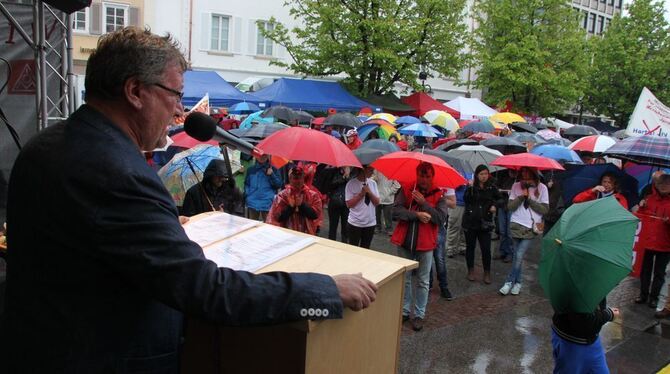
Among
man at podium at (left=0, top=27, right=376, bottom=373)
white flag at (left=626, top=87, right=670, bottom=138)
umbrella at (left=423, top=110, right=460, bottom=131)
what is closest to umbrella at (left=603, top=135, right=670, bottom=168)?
white flag at (left=626, top=87, right=670, bottom=138)

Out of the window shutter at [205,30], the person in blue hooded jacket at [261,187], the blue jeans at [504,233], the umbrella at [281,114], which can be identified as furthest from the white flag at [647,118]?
the window shutter at [205,30]

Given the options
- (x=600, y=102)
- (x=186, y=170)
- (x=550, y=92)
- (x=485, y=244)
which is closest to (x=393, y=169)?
(x=485, y=244)

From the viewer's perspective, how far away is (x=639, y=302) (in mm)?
7887

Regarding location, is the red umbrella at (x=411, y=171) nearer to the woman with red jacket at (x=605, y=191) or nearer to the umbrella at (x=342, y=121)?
the woman with red jacket at (x=605, y=191)

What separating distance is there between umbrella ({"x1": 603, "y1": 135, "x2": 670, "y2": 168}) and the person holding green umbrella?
4311 millimetres

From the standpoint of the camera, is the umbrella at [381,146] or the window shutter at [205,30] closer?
the umbrella at [381,146]

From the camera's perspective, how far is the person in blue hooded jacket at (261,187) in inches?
343

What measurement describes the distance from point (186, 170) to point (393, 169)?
304 cm

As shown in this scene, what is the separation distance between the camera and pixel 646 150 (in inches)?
294

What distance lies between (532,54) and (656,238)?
80.8ft

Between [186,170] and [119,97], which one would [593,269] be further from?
[186,170]

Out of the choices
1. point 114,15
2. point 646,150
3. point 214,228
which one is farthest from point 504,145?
point 114,15

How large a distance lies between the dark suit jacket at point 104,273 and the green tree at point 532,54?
101 ft

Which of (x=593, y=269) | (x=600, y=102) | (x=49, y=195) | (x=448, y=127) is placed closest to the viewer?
(x=49, y=195)
